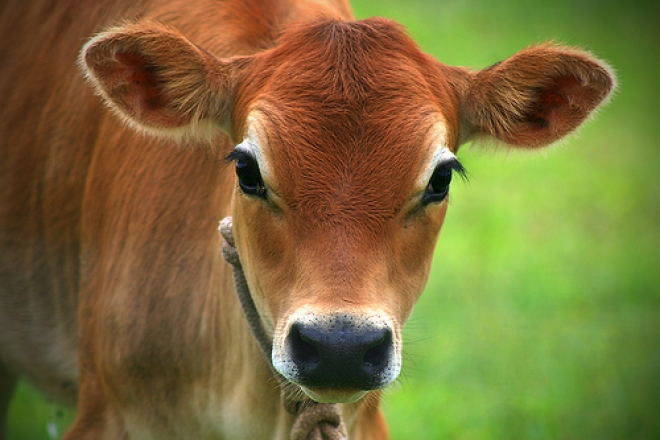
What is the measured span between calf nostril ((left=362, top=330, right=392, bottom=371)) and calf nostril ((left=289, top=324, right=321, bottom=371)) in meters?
0.18

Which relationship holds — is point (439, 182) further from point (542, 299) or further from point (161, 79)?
point (542, 299)

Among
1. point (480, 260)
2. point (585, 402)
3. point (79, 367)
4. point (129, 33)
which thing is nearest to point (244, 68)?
point (129, 33)

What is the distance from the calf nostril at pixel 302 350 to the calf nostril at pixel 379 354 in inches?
7.0

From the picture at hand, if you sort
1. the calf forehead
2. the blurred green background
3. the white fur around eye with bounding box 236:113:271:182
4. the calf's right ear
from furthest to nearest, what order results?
the blurred green background, the calf's right ear, the white fur around eye with bounding box 236:113:271:182, the calf forehead

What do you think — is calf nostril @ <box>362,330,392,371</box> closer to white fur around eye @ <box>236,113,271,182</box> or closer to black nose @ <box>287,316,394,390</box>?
black nose @ <box>287,316,394,390</box>

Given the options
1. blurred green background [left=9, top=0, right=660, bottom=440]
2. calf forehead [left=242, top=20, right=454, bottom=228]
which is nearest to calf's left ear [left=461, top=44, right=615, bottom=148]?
blurred green background [left=9, top=0, right=660, bottom=440]

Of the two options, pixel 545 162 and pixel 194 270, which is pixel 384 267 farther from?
pixel 545 162

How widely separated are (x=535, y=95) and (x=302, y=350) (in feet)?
5.64

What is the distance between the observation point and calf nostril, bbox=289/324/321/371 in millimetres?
3258

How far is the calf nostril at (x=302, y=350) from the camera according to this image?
10.7 feet

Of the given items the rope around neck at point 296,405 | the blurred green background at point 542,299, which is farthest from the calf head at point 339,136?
the blurred green background at point 542,299

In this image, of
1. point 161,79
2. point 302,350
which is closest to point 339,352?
point 302,350

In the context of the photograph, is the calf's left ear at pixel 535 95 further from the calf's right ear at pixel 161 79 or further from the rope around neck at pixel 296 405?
the rope around neck at pixel 296 405

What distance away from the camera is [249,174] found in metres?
3.74
